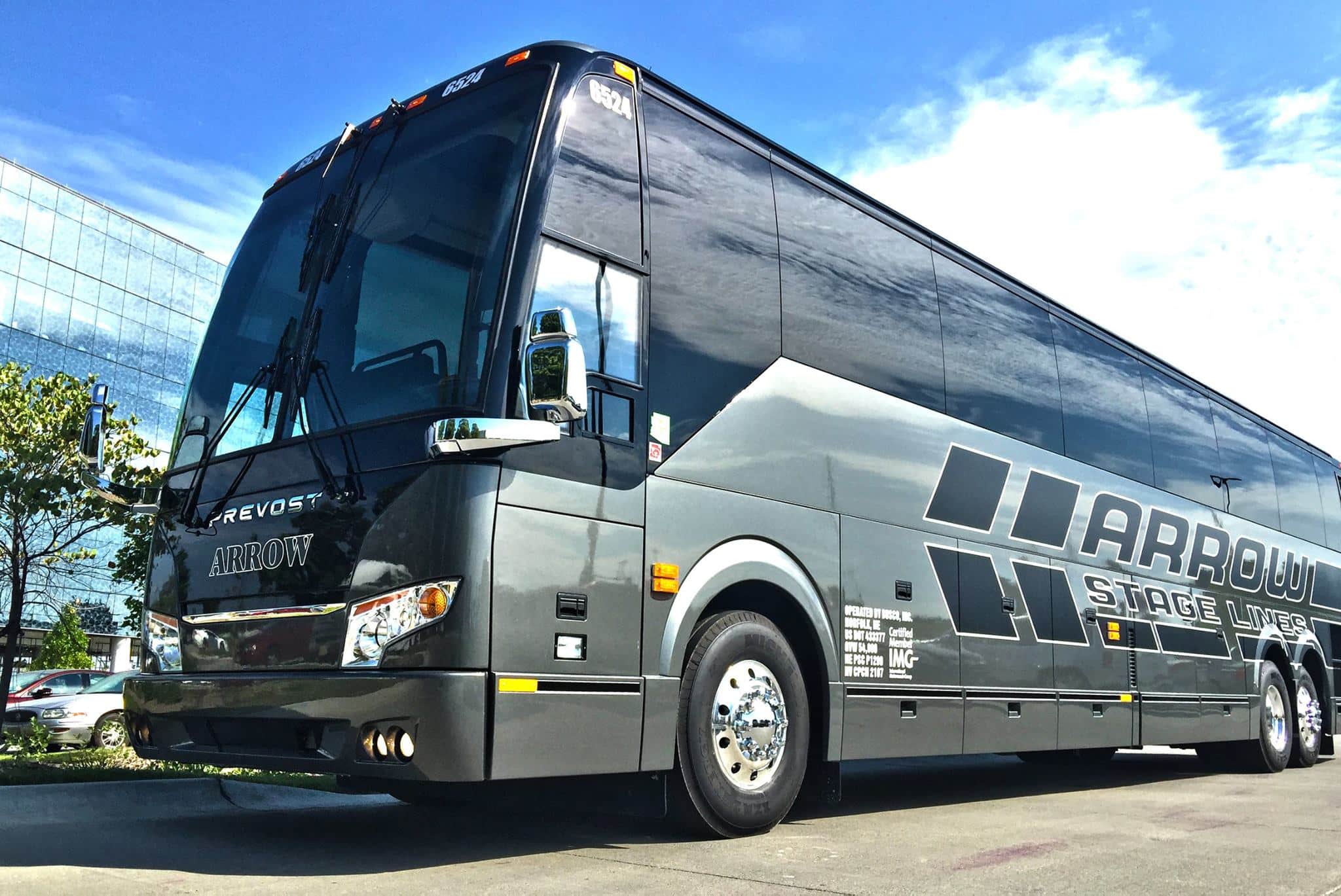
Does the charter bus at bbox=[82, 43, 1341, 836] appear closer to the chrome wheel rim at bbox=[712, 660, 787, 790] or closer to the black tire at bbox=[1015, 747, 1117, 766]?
the chrome wheel rim at bbox=[712, 660, 787, 790]

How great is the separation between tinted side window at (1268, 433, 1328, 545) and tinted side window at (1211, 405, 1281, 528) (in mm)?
232

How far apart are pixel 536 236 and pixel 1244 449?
10.7 metres

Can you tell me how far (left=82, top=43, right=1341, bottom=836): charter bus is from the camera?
491cm

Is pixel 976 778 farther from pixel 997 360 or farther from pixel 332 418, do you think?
pixel 332 418

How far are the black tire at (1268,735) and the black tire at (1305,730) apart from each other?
2.7 inches

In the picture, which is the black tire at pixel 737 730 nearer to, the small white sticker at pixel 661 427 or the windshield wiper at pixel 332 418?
the small white sticker at pixel 661 427

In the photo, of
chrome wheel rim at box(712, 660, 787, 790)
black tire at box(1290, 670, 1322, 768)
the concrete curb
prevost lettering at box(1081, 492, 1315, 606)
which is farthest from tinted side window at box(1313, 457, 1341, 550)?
the concrete curb

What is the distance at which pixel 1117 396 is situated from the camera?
10742mm

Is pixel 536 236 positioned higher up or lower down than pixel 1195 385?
lower down

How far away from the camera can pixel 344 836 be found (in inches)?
236

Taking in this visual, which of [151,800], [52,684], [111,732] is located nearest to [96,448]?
[151,800]

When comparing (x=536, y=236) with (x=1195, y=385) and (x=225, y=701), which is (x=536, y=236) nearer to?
(x=225, y=701)

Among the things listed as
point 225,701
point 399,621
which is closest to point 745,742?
point 399,621

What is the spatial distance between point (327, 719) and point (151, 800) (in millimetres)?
2640
